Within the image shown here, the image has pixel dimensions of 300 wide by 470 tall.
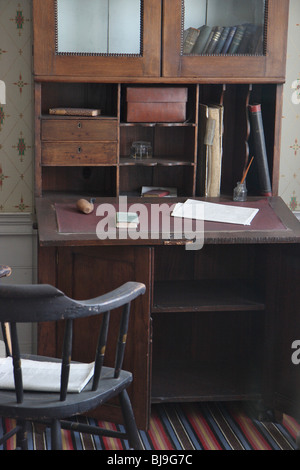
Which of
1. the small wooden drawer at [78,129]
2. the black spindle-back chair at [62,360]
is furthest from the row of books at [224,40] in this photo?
the black spindle-back chair at [62,360]

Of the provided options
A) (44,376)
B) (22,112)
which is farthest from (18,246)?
(44,376)

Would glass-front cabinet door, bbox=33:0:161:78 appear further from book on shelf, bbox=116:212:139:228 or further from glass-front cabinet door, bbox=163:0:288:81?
book on shelf, bbox=116:212:139:228

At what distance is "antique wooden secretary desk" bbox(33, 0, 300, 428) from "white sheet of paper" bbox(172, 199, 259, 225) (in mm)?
76

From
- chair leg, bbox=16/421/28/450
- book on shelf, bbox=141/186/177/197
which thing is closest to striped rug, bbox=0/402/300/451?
chair leg, bbox=16/421/28/450

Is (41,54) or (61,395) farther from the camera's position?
(41,54)

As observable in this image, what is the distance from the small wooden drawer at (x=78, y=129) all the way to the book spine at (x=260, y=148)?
2.02 feet

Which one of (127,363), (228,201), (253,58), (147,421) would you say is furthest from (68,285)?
(253,58)

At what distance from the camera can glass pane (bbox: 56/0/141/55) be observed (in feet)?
9.59

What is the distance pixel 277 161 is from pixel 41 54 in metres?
1.14

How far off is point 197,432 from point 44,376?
1.05 m

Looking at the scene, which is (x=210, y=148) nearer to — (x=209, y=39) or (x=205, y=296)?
(x=209, y=39)

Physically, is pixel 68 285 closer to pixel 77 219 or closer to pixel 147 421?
pixel 77 219

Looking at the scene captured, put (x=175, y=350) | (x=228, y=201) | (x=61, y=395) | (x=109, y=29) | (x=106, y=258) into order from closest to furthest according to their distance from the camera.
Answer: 1. (x=61, y=395)
2. (x=106, y=258)
3. (x=109, y=29)
4. (x=228, y=201)
5. (x=175, y=350)
